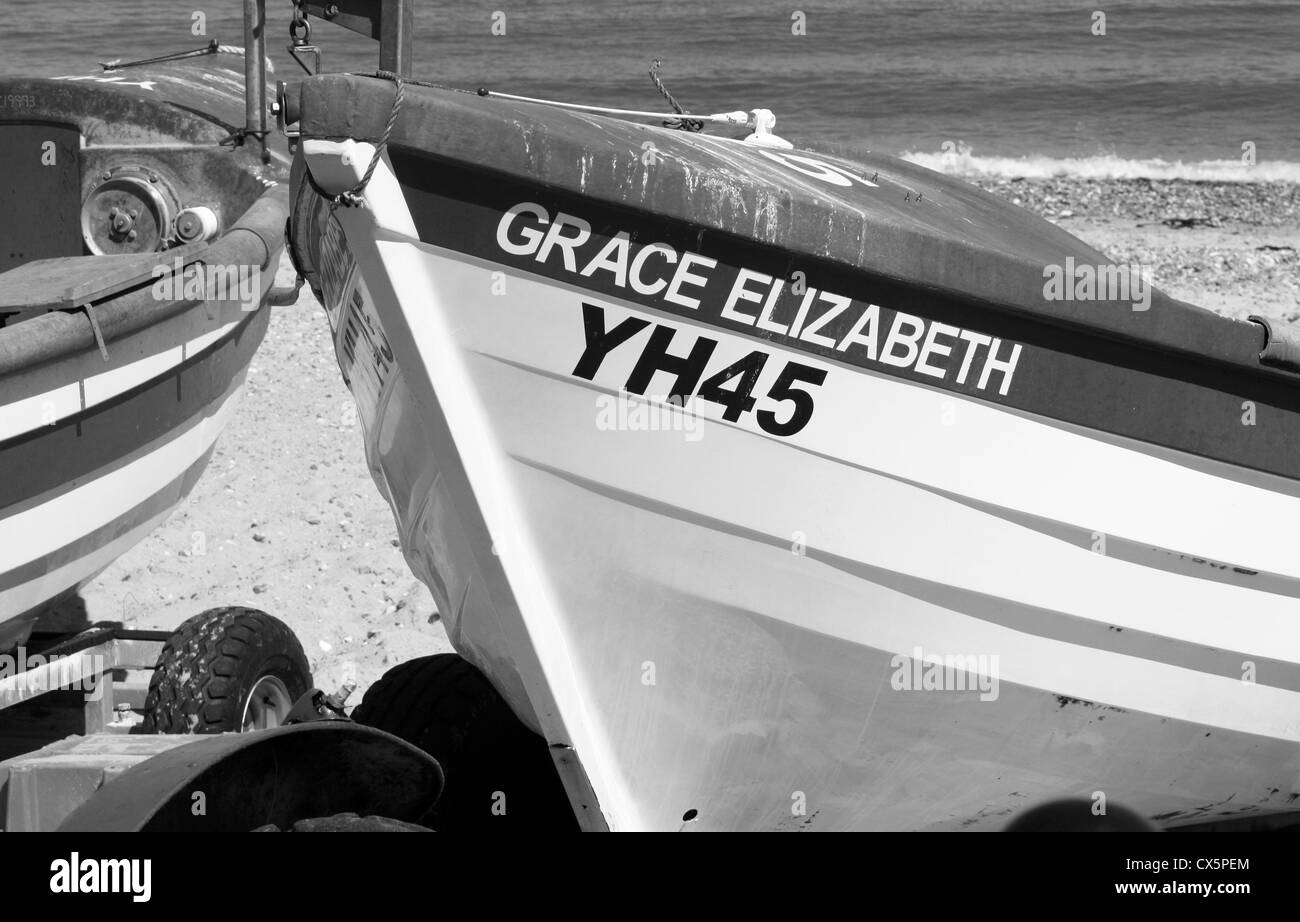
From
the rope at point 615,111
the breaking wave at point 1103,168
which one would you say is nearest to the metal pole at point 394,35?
the rope at point 615,111

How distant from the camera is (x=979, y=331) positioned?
338cm

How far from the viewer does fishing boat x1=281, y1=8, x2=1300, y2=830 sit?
3.25 metres

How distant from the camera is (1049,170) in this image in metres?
17.2

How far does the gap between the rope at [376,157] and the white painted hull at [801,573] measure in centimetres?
5

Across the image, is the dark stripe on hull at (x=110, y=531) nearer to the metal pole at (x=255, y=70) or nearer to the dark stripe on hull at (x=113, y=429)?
the dark stripe on hull at (x=113, y=429)

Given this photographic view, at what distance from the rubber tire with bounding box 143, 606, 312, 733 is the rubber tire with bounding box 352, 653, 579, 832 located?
35cm

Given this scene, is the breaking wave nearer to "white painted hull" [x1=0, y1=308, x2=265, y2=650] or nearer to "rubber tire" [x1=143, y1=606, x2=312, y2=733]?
"white painted hull" [x1=0, y1=308, x2=265, y2=650]

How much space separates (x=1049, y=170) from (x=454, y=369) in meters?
15.2

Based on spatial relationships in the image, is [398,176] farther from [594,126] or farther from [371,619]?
[371,619]

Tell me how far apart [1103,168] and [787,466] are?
15.0 meters

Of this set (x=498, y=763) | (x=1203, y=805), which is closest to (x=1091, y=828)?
(x=1203, y=805)

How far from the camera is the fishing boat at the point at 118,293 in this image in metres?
4.46

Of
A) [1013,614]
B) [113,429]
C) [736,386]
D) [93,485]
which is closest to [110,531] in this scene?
[93,485]

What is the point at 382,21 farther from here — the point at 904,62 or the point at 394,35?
the point at 904,62
